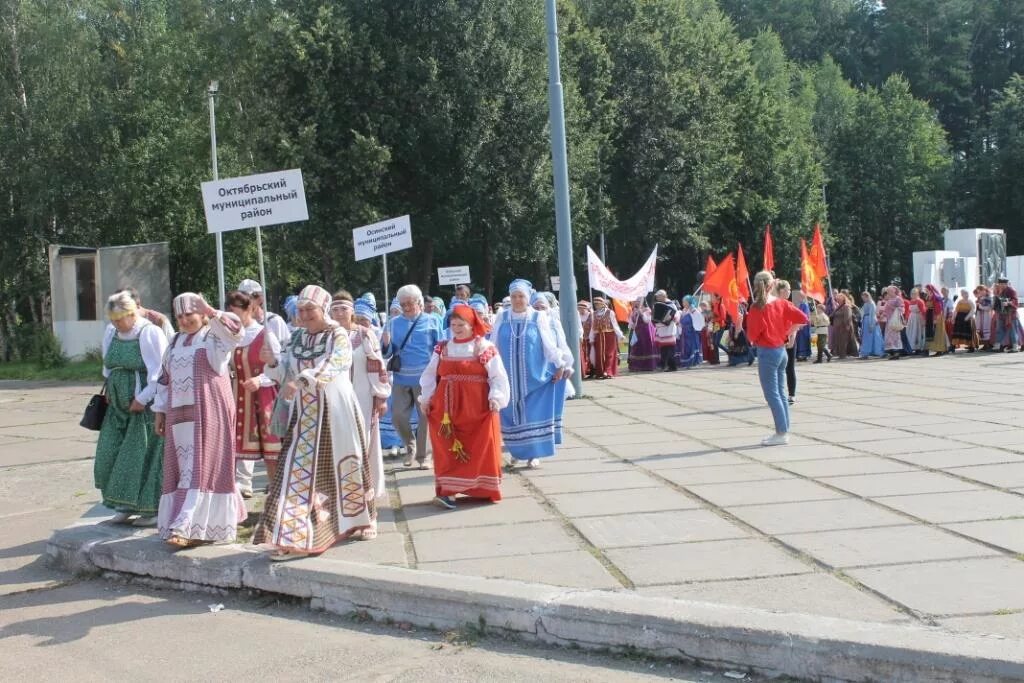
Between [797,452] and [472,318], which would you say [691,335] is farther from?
[472,318]

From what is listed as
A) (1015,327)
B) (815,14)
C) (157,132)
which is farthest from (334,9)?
(815,14)

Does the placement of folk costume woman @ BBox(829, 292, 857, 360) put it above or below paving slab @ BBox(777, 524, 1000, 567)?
above

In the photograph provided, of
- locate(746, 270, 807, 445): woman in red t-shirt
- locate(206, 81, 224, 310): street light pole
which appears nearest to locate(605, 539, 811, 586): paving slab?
locate(746, 270, 807, 445): woman in red t-shirt

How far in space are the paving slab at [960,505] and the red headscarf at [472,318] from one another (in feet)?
10.3

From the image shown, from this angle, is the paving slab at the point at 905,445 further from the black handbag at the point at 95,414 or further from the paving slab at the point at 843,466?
the black handbag at the point at 95,414

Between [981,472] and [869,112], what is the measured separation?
5253 cm

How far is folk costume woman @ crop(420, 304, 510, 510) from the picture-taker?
8.01 m

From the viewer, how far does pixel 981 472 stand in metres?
8.42

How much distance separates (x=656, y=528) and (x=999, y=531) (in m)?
2.02

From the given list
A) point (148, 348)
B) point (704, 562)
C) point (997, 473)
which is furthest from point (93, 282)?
point (704, 562)

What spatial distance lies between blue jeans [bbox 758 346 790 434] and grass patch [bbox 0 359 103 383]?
1784cm

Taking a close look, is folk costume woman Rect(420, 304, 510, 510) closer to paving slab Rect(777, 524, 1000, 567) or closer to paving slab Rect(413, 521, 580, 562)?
paving slab Rect(413, 521, 580, 562)

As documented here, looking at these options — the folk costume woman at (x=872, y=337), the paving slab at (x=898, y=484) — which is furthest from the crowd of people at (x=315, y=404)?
the folk costume woman at (x=872, y=337)

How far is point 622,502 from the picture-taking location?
7824 mm
